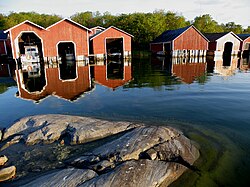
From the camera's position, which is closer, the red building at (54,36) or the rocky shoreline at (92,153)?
the rocky shoreline at (92,153)

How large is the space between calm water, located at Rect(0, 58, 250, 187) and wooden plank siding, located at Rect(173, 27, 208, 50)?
2195 centimetres

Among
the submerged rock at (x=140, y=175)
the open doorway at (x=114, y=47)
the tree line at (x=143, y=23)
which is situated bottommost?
the submerged rock at (x=140, y=175)

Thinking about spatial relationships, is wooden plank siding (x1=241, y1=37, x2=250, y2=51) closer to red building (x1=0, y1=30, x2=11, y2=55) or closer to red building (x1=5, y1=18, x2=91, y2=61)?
red building (x1=5, y1=18, x2=91, y2=61)

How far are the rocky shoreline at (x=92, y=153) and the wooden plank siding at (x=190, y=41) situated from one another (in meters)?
33.3

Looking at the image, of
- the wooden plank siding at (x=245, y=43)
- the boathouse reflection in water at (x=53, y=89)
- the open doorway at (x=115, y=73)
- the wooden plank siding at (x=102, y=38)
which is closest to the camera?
the boathouse reflection in water at (x=53, y=89)

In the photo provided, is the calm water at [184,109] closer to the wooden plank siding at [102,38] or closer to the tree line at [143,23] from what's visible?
the wooden plank siding at [102,38]

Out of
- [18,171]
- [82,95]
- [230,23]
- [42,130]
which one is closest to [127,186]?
[18,171]

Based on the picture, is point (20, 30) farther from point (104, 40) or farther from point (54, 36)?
point (104, 40)

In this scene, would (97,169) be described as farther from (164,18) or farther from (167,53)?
(164,18)

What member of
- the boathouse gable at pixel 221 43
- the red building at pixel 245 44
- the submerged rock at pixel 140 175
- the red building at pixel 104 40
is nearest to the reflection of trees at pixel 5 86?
the submerged rock at pixel 140 175

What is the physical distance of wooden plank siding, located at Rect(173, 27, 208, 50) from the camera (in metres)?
38.2

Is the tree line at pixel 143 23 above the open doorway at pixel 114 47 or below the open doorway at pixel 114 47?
above

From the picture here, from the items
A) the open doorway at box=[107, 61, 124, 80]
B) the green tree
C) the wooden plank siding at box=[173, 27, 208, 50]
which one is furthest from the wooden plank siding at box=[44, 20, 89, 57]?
the green tree

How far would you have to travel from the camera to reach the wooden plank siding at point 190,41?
38.2m
